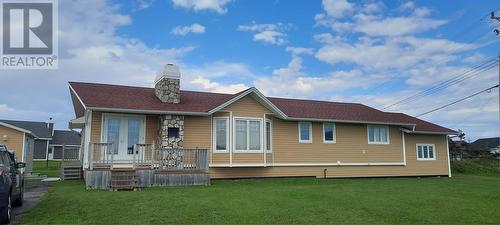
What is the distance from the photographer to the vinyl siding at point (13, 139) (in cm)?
2444

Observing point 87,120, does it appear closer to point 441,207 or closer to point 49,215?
point 49,215

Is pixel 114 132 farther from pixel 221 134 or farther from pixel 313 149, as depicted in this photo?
pixel 313 149

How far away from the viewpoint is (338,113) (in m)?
22.1

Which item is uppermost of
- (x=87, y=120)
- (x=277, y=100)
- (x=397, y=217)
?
(x=277, y=100)

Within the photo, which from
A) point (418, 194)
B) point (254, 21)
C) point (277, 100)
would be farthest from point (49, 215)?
point (277, 100)

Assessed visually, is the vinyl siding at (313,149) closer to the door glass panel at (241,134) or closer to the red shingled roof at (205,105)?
the door glass panel at (241,134)

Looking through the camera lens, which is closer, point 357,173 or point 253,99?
point 253,99

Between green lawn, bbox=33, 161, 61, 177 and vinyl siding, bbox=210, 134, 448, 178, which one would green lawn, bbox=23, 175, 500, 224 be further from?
green lawn, bbox=33, 161, 61, 177

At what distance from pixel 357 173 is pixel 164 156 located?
10887mm

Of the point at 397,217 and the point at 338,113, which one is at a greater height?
the point at 338,113

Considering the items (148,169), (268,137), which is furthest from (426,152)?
(148,169)

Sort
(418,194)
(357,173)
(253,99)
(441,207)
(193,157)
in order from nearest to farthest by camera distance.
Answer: (441,207) < (418,194) < (193,157) < (253,99) < (357,173)

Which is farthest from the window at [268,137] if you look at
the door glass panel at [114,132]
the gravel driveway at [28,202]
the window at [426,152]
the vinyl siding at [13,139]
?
the vinyl siding at [13,139]

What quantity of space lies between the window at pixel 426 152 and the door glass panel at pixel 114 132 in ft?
54.8
